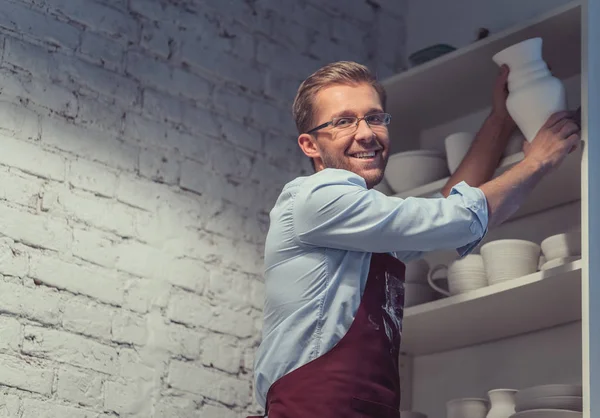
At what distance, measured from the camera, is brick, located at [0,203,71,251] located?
275 centimetres

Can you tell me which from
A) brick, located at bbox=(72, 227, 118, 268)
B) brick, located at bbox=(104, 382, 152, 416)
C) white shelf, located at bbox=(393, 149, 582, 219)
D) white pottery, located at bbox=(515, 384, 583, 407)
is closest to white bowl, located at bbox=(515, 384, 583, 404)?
white pottery, located at bbox=(515, 384, 583, 407)

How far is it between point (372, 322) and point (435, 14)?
69.4 inches

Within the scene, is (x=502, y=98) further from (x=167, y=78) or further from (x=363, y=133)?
(x=167, y=78)

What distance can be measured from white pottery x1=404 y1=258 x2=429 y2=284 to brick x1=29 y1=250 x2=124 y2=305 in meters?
0.76

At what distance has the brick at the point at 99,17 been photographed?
9.86 feet

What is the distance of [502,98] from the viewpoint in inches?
110

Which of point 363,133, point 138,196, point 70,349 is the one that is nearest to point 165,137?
point 138,196

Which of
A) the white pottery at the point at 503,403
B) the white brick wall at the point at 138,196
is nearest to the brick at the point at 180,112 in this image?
the white brick wall at the point at 138,196

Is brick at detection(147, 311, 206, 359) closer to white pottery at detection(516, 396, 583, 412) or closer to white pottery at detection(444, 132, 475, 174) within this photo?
white pottery at detection(444, 132, 475, 174)

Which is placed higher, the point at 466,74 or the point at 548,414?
the point at 466,74

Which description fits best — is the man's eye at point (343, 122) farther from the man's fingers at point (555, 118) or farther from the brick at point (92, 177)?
the brick at point (92, 177)

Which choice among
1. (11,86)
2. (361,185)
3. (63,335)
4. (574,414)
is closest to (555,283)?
(574,414)

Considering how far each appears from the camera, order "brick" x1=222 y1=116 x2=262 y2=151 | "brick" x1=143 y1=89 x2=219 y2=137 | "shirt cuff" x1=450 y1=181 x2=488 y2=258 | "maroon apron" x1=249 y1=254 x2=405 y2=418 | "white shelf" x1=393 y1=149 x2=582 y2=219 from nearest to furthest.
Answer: "maroon apron" x1=249 y1=254 x2=405 y2=418 → "shirt cuff" x1=450 y1=181 x2=488 y2=258 → "white shelf" x1=393 y1=149 x2=582 y2=219 → "brick" x1=143 y1=89 x2=219 y2=137 → "brick" x1=222 y1=116 x2=262 y2=151

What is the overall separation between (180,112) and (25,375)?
0.90 m
